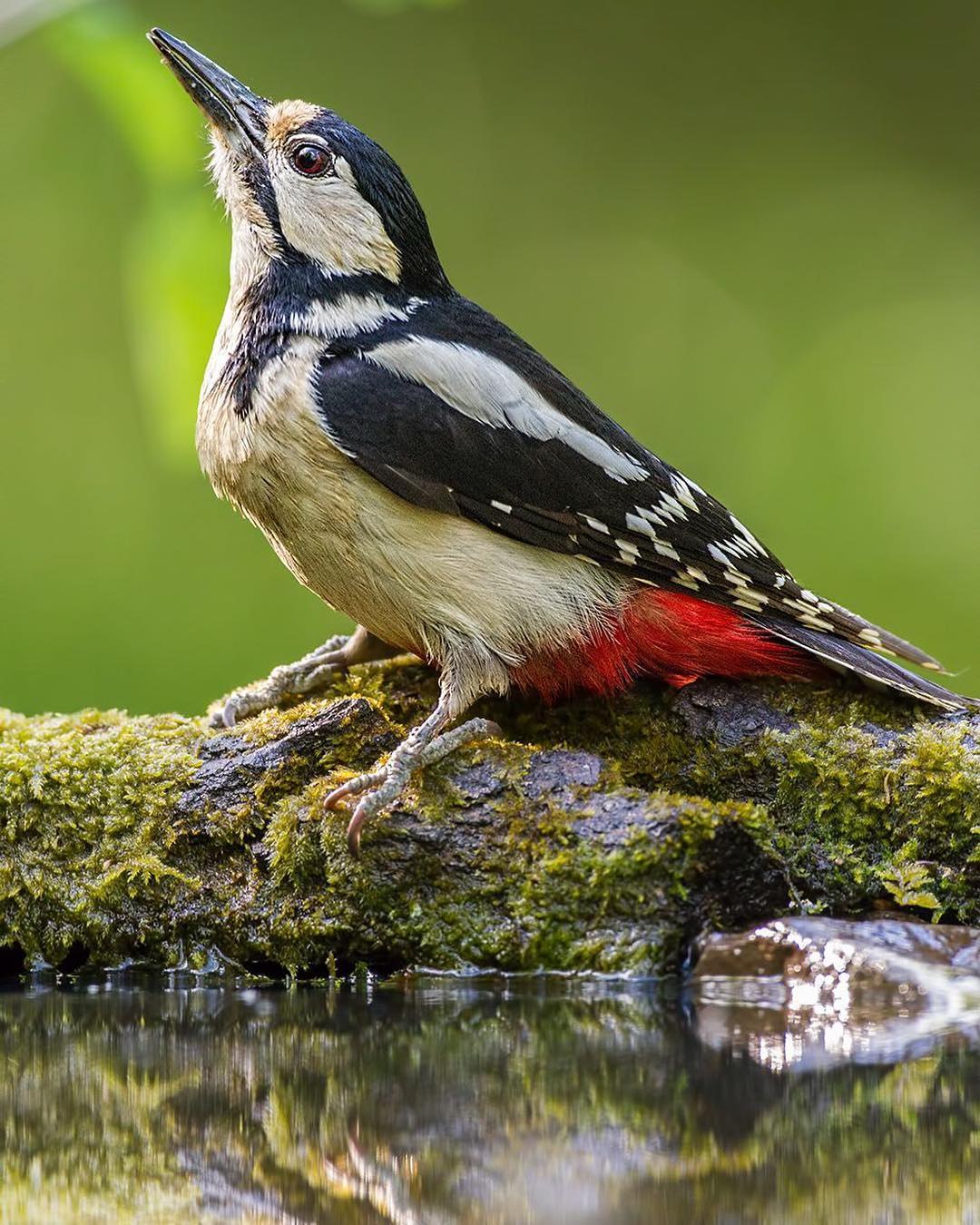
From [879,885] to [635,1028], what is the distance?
0.86 metres

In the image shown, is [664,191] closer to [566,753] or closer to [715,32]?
[715,32]

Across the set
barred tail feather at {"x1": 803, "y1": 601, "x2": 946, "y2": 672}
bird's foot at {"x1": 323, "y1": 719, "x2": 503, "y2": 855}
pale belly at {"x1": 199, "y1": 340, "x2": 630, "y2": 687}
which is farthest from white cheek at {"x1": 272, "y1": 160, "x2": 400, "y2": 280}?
barred tail feather at {"x1": 803, "y1": 601, "x2": 946, "y2": 672}

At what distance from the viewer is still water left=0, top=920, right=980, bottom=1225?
143cm

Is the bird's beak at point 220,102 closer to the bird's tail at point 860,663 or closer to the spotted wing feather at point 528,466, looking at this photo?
the spotted wing feather at point 528,466

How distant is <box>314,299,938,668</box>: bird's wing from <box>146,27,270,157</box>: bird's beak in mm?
666

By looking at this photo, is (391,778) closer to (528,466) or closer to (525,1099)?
(528,466)

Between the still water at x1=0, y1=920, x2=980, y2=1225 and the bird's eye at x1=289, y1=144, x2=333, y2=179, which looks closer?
the still water at x1=0, y1=920, x2=980, y2=1225

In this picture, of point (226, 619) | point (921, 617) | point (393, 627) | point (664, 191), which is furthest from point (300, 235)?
point (664, 191)

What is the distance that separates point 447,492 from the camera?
3070 mm

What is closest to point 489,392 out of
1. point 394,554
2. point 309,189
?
point 394,554

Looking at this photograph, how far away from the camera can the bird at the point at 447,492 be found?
10.1 ft

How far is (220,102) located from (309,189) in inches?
14.5

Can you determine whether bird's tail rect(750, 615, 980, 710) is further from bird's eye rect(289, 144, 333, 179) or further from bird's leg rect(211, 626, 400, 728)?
bird's eye rect(289, 144, 333, 179)

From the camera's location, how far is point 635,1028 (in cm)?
214
